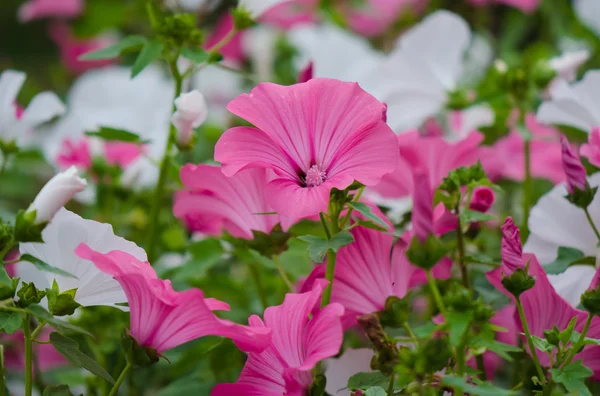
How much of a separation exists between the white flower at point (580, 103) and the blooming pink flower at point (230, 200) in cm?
27

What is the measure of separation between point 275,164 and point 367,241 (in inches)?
3.6

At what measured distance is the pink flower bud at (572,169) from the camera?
490 millimetres

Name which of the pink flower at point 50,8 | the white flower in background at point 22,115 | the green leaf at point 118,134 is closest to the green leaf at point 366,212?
the green leaf at point 118,134

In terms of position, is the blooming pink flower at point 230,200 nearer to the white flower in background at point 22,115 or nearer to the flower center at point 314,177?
the flower center at point 314,177

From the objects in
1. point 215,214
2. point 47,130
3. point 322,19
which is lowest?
point 47,130

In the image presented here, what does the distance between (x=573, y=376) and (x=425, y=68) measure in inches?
18.9

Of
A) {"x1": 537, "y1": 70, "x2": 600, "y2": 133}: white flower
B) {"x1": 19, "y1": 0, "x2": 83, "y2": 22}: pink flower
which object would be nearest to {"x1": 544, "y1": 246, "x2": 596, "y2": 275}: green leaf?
{"x1": 537, "y1": 70, "x2": 600, "y2": 133}: white flower

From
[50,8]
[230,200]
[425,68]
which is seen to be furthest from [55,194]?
[50,8]

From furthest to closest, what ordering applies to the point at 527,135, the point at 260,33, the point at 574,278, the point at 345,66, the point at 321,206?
the point at 260,33, the point at 345,66, the point at 527,135, the point at 574,278, the point at 321,206

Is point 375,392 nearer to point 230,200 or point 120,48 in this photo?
point 230,200

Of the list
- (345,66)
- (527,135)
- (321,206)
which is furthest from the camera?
(345,66)

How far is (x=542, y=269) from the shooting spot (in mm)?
502

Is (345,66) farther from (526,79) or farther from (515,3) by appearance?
(526,79)

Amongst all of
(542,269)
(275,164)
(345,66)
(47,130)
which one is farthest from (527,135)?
(47,130)
